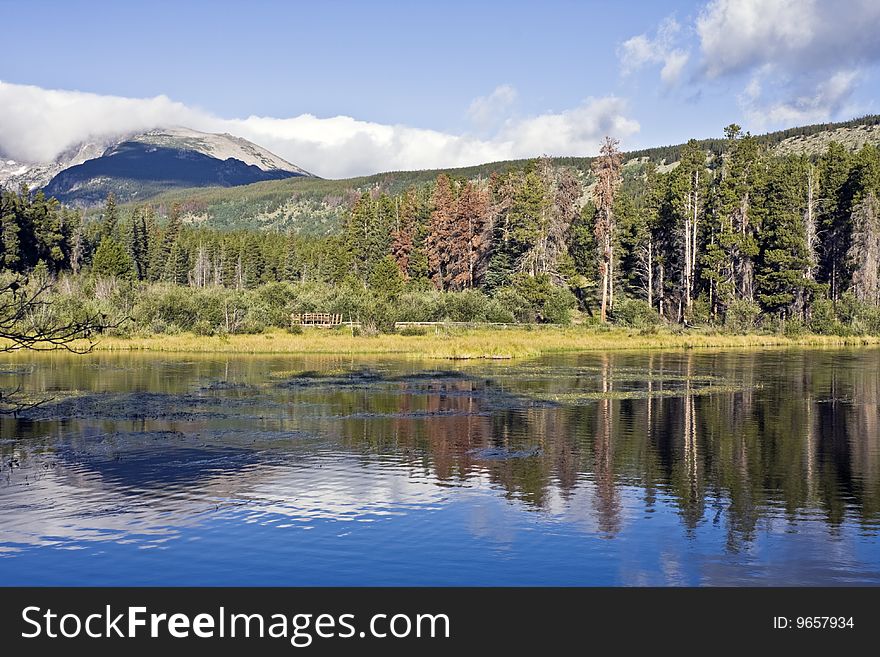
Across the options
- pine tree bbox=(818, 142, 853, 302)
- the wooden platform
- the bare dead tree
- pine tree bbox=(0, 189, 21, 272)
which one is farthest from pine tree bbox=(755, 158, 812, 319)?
pine tree bbox=(0, 189, 21, 272)

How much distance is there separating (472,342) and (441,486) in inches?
1728

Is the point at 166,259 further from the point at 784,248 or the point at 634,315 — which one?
the point at 784,248

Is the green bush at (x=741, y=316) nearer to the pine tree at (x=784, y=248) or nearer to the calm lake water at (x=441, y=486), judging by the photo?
the pine tree at (x=784, y=248)

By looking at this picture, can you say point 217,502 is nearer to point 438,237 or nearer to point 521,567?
point 521,567

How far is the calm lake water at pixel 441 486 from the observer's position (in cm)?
1520

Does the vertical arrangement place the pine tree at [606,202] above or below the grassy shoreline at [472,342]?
above

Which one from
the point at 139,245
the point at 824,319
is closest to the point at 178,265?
the point at 139,245

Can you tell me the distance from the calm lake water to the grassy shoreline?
22908mm

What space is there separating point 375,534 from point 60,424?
56.2ft

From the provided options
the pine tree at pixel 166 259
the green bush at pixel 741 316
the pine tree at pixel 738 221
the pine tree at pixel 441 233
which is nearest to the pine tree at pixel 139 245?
the pine tree at pixel 166 259

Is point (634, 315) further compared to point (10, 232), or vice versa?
point (10, 232)

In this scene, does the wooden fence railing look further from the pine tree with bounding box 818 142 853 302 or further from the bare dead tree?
the bare dead tree

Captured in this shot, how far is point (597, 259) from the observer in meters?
103

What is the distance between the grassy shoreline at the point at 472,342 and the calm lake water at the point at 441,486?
75.2ft
